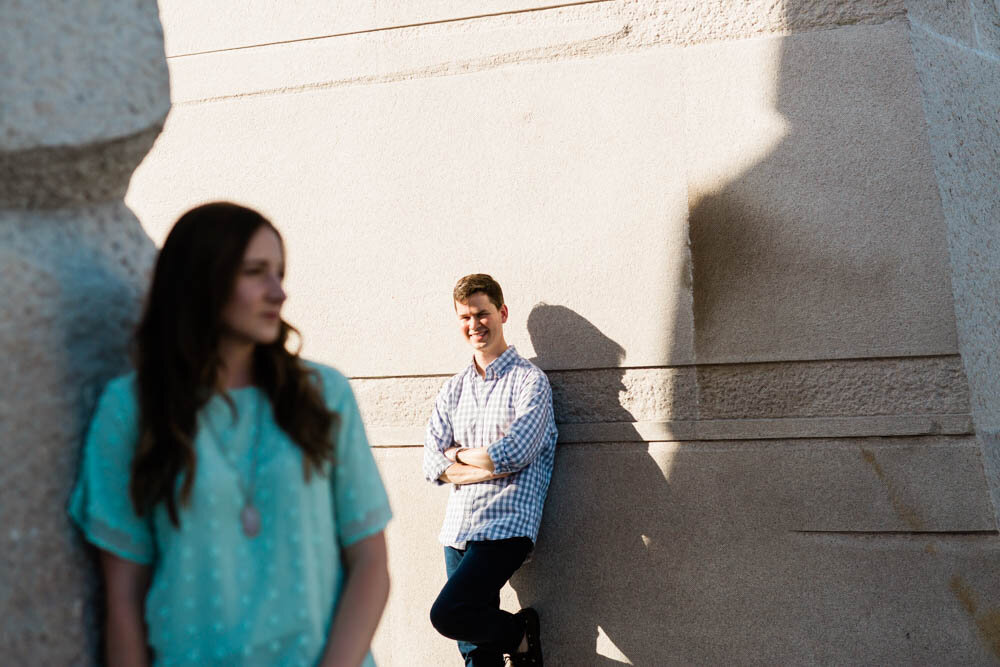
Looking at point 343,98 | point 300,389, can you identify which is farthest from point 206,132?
point 300,389

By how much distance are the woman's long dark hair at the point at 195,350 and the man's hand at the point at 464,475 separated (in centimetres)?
225

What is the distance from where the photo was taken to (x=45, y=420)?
1231mm

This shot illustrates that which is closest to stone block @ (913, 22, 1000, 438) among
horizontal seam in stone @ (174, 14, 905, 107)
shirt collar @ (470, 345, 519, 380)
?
horizontal seam in stone @ (174, 14, 905, 107)

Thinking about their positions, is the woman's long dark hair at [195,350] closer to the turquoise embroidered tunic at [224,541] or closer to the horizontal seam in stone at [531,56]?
the turquoise embroidered tunic at [224,541]

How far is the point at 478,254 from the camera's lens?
3883 mm

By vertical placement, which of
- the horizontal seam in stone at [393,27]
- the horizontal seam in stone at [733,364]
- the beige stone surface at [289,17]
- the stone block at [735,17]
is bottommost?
the horizontal seam in stone at [733,364]

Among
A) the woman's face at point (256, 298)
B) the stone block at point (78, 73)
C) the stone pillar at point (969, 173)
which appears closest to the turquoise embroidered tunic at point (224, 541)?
the woman's face at point (256, 298)

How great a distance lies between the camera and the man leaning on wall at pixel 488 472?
3.38 m

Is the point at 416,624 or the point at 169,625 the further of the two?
the point at 416,624

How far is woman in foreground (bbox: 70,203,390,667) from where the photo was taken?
1.19 meters

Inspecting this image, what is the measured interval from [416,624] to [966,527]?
2.22m

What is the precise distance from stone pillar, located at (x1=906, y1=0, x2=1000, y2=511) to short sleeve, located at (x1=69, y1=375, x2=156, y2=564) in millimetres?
3045

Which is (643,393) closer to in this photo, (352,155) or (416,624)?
(416,624)

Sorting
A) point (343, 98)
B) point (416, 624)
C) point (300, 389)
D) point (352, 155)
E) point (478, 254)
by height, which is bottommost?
point (416, 624)
